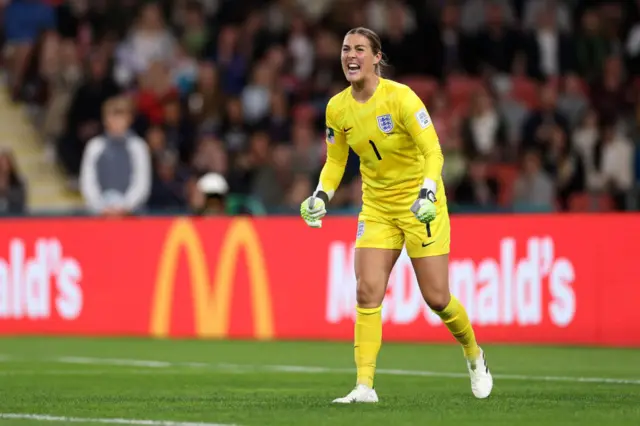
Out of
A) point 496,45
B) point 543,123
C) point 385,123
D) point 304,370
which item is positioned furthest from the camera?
point 496,45

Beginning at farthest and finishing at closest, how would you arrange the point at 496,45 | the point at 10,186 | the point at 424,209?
the point at 496,45
the point at 10,186
the point at 424,209

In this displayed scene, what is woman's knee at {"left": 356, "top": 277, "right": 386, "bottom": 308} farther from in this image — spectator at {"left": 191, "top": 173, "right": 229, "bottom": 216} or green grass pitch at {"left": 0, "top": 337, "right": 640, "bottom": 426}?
spectator at {"left": 191, "top": 173, "right": 229, "bottom": 216}

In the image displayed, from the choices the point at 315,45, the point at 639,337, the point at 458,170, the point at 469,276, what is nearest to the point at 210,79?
the point at 315,45

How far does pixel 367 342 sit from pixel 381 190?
1034 millimetres

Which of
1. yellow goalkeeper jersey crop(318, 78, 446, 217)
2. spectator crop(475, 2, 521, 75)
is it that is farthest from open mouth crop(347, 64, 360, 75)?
spectator crop(475, 2, 521, 75)

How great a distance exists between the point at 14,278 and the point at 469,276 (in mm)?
5493

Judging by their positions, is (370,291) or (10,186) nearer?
(370,291)

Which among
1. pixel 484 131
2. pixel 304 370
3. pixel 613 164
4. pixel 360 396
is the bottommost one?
pixel 304 370

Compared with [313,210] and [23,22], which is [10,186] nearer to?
[23,22]

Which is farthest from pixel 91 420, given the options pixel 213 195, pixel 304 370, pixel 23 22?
pixel 23 22

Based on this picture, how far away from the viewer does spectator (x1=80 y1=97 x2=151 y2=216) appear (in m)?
18.8

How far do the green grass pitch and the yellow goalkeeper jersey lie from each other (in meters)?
1.38

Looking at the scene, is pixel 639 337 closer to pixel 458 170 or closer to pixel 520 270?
pixel 520 270

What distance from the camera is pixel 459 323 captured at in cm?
1084
